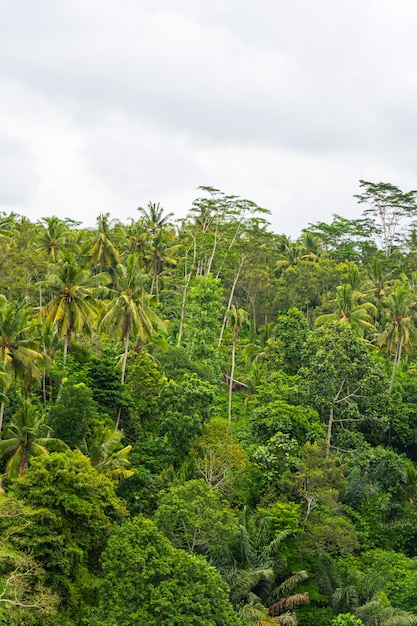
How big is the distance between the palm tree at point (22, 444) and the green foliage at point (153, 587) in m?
6.39

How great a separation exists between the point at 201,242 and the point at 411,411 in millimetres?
18929

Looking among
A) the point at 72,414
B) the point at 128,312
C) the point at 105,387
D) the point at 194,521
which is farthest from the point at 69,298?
the point at 194,521

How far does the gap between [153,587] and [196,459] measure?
10180 mm

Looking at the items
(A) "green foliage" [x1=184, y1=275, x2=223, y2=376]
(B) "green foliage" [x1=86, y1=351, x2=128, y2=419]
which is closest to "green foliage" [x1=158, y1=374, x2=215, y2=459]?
(B) "green foliage" [x1=86, y1=351, x2=128, y2=419]

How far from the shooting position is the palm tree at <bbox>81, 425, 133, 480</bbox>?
22.9 meters

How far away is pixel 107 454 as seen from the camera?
24016mm

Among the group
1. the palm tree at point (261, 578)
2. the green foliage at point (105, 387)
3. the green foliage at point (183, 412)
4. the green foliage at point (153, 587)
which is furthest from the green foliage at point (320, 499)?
the green foliage at point (105, 387)

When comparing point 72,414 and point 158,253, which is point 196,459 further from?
point 158,253

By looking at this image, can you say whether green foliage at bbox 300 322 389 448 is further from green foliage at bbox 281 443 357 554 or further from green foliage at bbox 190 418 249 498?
green foliage at bbox 190 418 249 498

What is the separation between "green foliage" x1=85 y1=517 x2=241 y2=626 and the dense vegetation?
0.17 feet

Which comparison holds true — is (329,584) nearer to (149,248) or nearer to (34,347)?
(34,347)

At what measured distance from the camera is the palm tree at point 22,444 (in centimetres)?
2238

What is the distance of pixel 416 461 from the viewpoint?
3612 cm

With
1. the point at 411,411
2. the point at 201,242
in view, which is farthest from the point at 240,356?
the point at 411,411
